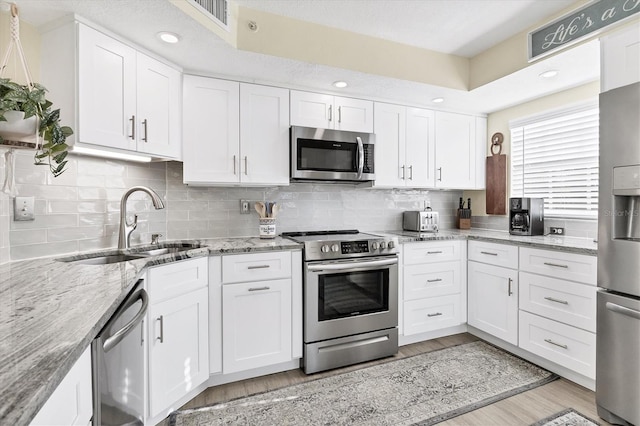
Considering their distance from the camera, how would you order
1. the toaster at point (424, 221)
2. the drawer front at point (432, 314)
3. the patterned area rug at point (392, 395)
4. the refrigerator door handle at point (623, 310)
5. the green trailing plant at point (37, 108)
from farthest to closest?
the toaster at point (424, 221) → the drawer front at point (432, 314) → the patterned area rug at point (392, 395) → the refrigerator door handle at point (623, 310) → the green trailing plant at point (37, 108)

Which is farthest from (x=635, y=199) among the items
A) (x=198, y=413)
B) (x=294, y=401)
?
(x=198, y=413)

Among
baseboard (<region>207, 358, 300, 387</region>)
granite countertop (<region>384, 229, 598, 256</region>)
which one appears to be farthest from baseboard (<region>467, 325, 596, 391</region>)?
baseboard (<region>207, 358, 300, 387</region>)

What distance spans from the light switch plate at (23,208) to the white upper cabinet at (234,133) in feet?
2.86

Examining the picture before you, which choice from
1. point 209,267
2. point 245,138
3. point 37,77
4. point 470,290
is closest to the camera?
point 37,77

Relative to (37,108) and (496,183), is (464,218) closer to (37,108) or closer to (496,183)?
(496,183)

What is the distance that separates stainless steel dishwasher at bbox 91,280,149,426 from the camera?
920mm

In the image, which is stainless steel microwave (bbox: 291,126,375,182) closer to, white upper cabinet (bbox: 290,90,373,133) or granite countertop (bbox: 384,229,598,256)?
white upper cabinet (bbox: 290,90,373,133)

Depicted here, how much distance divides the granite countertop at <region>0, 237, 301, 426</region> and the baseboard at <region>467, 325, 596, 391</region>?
2784 millimetres

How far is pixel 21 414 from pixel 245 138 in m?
2.22

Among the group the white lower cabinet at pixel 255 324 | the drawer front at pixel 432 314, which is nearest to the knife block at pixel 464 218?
the drawer front at pixel 432 314

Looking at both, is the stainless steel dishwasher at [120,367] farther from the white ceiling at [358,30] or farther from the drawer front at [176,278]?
the white ceiling at [358,30]

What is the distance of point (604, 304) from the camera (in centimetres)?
179

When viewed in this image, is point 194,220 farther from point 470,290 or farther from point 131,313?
point 470,290

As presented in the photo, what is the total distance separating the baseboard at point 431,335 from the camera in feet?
9.16
